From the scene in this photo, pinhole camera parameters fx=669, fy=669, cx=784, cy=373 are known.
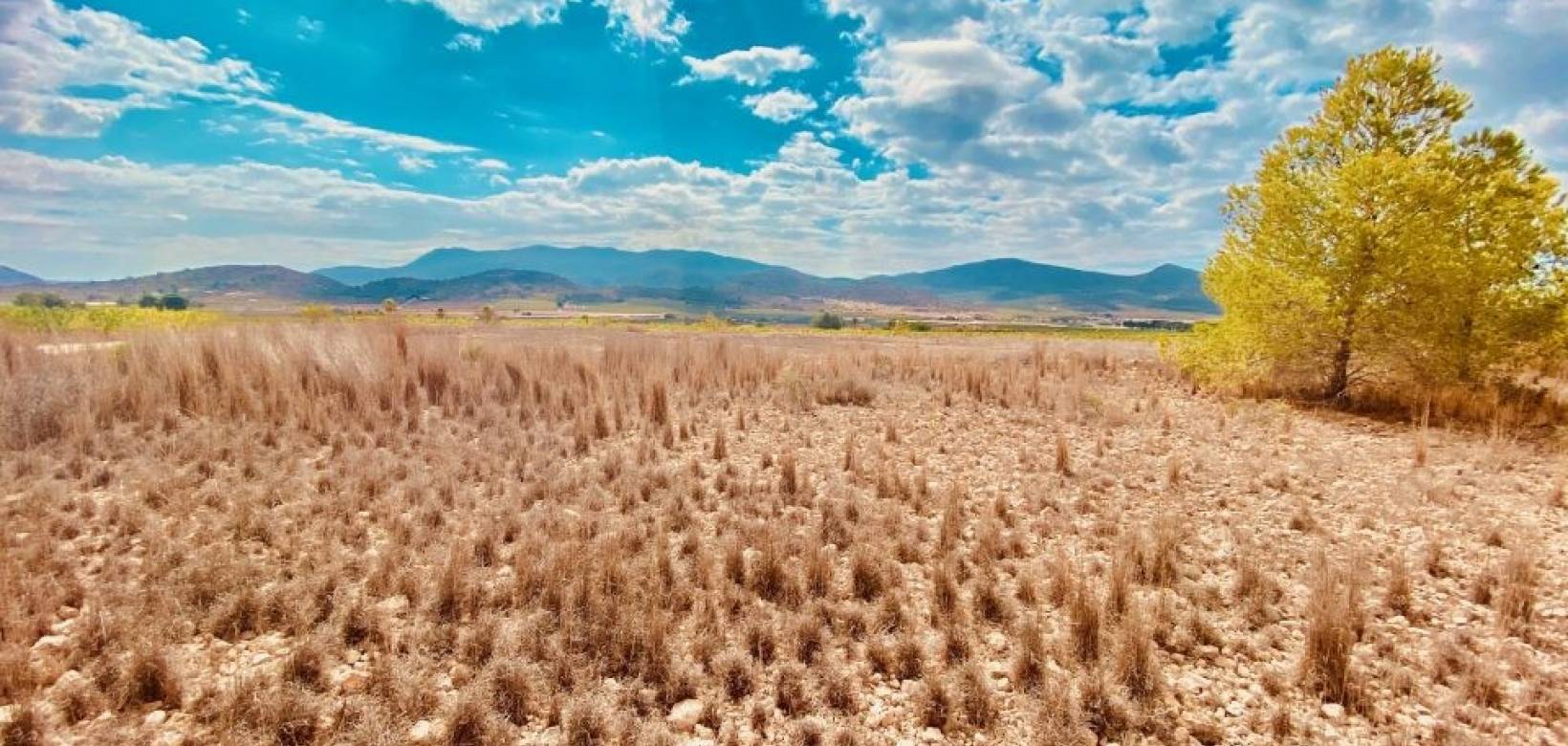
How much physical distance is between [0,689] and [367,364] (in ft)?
28.4

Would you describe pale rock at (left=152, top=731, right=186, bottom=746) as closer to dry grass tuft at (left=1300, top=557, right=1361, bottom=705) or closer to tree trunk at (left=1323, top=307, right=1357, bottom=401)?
dry grass tuft at (left=1300, top=557, right=1361, bottom=705)

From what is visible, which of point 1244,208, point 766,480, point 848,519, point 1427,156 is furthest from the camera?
point 1244,208

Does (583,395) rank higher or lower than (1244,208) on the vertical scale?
lower

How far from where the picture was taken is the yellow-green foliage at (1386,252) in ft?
32.9

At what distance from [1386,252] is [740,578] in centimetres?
1171

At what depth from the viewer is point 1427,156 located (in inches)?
407

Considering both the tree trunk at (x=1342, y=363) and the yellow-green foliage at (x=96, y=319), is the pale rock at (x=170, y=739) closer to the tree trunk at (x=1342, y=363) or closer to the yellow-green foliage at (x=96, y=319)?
the yellow-green foliage at (x=96, y=319)

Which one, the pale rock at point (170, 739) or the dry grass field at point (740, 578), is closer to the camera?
the pale rock at point (170, 739)

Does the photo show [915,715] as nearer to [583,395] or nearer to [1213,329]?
[583,395]

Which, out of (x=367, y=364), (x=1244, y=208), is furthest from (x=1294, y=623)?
(x=367, y=364)

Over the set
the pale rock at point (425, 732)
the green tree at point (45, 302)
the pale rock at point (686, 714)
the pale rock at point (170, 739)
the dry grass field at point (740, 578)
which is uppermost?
the green tree at point (45, 302)

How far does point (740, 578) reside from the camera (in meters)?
5.42

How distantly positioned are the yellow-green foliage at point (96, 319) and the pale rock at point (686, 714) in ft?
53.0

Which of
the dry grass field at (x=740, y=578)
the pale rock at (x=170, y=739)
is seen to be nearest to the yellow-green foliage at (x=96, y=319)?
the dry grass field at (x=740, y=578)
